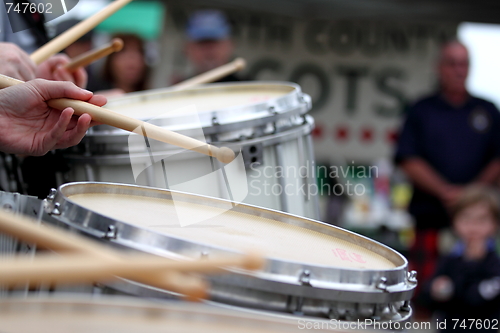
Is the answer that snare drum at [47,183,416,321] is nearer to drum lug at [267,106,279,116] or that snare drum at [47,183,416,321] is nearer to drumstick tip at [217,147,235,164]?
drumstick tip at [217,147,235,164]

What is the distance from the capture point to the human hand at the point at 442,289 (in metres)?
2.66

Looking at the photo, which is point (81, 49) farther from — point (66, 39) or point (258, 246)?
point (258, 246)

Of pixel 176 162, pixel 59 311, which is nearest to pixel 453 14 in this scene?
pixel 176 162

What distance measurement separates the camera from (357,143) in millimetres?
5023

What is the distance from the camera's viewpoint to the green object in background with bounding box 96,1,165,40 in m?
5.34

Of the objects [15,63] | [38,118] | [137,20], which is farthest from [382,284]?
[137,20]

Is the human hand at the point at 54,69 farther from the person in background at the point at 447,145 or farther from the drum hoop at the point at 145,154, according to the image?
the person in background at the point at 447,145

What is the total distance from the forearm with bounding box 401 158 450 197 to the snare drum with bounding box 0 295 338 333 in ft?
8.85

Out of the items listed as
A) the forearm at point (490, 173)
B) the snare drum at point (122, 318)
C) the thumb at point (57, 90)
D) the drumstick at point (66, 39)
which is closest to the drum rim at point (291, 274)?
the snare drum at point (122, 318)

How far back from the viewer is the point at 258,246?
1264 millimetres

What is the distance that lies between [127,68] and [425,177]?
193cm

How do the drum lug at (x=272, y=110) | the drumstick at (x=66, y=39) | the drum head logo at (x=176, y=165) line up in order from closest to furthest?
the drum head logo at (x=176, y=165), the drum lug at (x=272, y=110), the drumstick at (x=66, y=39)

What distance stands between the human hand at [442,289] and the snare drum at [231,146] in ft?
3.24

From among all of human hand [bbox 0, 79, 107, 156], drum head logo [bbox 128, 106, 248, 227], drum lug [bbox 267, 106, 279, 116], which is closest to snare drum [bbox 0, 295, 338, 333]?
human hand [bbox 0, 79, 107, 156]
